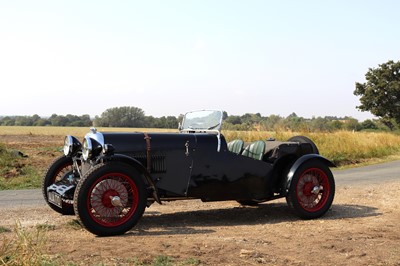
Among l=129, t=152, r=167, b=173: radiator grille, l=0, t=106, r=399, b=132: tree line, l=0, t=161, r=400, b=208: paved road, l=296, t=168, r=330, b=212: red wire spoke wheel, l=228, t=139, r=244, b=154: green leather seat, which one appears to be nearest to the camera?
l=129, t=152, r=167, b=173: radiator grille

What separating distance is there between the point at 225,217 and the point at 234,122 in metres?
16.6

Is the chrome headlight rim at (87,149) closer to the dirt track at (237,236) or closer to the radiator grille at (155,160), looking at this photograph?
the radiator grille at (155,160)

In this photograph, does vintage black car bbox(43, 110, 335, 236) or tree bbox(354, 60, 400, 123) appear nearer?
vintage black car bbox(43, 110, 335, 236)

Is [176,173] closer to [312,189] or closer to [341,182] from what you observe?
[312,189]

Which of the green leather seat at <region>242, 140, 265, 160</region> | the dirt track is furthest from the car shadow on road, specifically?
the green leather seat at <region>242, 140, 265, 160</region>

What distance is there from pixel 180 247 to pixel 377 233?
267 centimetres

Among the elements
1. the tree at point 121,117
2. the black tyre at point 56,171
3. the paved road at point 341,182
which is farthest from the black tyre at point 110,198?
the tree at point 121,117

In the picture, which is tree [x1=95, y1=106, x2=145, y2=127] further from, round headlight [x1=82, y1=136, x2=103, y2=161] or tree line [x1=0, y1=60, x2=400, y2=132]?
round headlight [x1=82, y1=136, x2=103, y2=161]

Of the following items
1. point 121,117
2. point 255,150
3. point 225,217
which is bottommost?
point 225,217

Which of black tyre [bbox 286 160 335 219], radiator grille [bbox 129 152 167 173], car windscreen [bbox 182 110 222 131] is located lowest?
black tyre [bbox 286 160 335 219]

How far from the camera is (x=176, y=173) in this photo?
690 centimetres

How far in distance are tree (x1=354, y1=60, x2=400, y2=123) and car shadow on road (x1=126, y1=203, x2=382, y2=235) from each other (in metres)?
47.0

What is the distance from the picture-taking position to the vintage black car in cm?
624

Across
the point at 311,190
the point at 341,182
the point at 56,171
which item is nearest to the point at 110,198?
the point at 56,171
